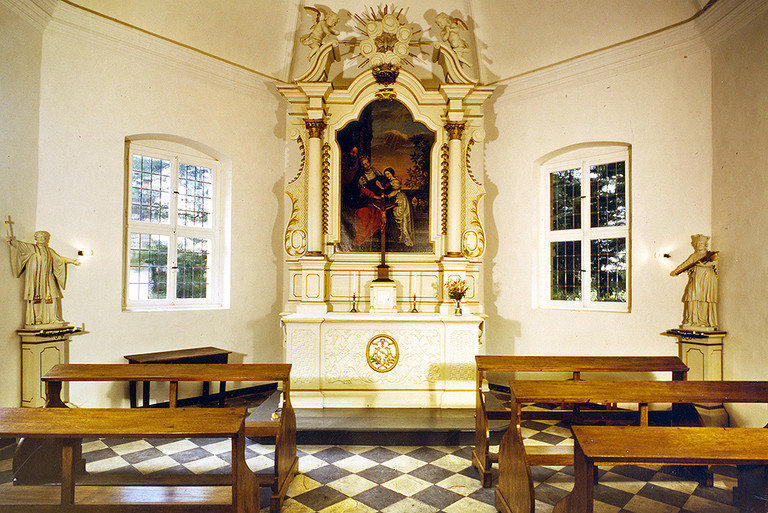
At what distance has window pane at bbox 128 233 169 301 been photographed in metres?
5.80

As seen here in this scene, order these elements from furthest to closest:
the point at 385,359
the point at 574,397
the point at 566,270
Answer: the point at 566,270 → the point at 385,359 → the point at 574,397

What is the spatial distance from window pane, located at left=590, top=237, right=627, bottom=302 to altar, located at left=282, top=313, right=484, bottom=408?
5.96ft

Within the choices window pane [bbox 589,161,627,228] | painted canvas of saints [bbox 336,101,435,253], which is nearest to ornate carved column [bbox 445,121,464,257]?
painted canvas of saints [bbox 336,101,435,253]

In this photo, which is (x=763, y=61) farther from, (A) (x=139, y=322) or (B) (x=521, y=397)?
(A) (x=139, y=322)

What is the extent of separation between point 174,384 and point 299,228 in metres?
2.82

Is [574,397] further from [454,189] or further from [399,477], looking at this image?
[454,189]

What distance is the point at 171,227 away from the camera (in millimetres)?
6113

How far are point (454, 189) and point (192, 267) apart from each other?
343cm

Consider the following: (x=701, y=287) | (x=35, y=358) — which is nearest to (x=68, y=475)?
(x=35, y=358)

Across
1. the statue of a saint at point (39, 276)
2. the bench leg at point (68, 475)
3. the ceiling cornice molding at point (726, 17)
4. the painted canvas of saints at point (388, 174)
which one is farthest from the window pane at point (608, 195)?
the statue of a saint at point (39, 276)

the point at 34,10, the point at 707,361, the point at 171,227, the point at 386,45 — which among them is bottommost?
the point at 707,361

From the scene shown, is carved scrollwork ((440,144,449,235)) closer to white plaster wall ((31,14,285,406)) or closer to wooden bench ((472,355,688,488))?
white plaster wall ((31,14,285,406))

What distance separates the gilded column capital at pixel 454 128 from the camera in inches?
237

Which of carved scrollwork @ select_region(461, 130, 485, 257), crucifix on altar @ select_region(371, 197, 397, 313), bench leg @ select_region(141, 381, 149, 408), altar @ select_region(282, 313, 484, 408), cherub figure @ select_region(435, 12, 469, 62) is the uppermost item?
cherub figure @ select_region(435, 12, 469, 62)
